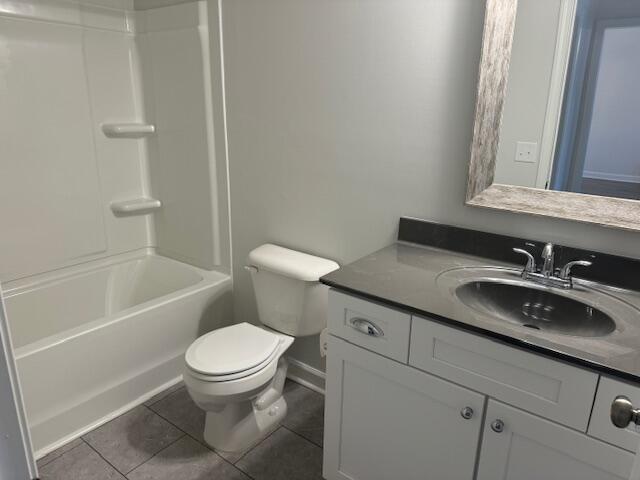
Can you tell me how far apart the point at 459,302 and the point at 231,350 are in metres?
0.98

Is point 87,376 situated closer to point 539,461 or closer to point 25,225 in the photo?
point 25,225

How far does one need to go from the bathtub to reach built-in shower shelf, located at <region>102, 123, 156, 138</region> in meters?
0.71

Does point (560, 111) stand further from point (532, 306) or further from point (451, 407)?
point (451, 407)

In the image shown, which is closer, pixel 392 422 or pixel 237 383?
pixel 392 422

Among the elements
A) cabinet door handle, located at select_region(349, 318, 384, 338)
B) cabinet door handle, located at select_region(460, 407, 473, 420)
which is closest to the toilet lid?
cabinet door handle, located at select_region(349, 318, 384, 338)

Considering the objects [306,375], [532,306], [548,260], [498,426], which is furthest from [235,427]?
[548,260]

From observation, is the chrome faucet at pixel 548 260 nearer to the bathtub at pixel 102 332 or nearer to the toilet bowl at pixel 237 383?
the toilet bowl at pixel 237 383

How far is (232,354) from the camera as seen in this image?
1888mm

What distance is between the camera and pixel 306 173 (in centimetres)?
214

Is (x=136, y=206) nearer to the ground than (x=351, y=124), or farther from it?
nearer to the ground

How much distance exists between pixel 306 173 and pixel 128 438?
1384 millimetres

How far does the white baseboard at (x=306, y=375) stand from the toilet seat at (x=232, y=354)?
0.40 m

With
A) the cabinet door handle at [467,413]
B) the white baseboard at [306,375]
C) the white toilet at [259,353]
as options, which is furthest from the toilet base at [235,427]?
the cabinet door handle at [467,413]

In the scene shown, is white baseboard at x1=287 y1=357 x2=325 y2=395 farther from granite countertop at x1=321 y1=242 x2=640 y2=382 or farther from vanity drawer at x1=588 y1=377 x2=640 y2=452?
vanity drawer at x1=588 y1=377 x2=640 y2=452
